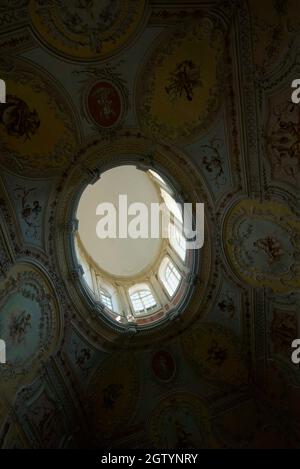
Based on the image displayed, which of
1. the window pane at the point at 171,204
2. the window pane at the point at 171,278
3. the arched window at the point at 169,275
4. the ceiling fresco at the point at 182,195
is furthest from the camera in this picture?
the arched window at the point at 169,275

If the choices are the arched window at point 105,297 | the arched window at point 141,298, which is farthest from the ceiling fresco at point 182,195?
the arched window at point 105,297

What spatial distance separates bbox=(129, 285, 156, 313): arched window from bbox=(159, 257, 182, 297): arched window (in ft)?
2.42

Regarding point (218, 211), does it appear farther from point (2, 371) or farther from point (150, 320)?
point (2, 371)

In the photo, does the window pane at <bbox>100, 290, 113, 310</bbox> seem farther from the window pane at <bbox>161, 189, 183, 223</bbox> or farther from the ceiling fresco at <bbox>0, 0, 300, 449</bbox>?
the window pane at <bbox>161, 189, 183, 223</bbox>

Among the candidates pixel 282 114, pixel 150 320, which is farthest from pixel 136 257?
pixel 282 114

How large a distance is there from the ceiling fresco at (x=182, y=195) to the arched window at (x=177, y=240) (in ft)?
9.52

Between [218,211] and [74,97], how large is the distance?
15.7 ft

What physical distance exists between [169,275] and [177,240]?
65.9 inches

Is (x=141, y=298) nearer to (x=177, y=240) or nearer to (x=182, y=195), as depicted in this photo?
(x=177, y=240)

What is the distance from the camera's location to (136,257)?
714 inches

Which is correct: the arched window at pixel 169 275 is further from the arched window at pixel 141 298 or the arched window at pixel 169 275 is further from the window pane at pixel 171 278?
the arched window at pixel 141 298

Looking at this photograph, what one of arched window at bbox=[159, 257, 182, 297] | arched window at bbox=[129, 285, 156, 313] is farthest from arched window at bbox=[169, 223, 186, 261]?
arched window at bbox=[129, 285, 156, 313]

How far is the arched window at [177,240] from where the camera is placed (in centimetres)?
1489

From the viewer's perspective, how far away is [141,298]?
16.2 metres
